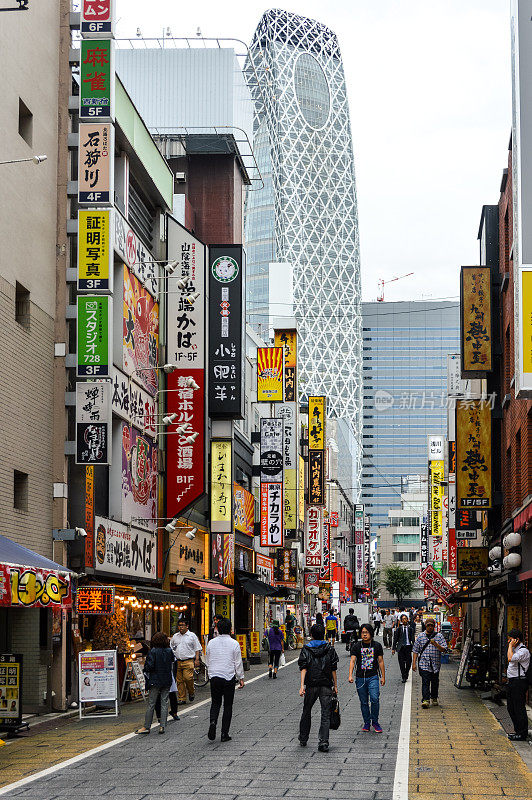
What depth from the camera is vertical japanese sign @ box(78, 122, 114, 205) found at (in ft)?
78.1

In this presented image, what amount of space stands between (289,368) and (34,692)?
134 ft

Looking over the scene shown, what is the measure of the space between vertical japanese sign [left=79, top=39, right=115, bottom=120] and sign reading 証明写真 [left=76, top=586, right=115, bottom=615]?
988 cm

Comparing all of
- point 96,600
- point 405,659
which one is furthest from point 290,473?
point 96,600

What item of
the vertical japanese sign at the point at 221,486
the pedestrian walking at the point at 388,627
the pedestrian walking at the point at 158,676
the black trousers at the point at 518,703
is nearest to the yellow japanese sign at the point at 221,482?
the vertical japanese sign at the point at 221,486

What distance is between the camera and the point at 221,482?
39.8 metres

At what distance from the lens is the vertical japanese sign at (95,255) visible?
23.8 meters

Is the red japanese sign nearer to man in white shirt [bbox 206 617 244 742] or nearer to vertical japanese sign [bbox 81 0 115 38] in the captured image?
man in white shirt [bbox 206 617 244 742]

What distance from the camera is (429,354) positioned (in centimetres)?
19250

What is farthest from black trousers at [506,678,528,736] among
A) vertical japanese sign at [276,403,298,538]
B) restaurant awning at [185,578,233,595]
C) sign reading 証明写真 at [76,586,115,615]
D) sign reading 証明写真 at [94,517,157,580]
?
vertical japanese sign at [276,403,298,538]

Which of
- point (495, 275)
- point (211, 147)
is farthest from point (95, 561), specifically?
point (211, 147)

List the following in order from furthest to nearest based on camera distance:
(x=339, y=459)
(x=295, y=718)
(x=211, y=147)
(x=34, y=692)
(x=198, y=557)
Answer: (x=339, y=459) → (x=211, y=147) → (x=198, y=557) → (x=34, y=692) → (x=295, y=718)

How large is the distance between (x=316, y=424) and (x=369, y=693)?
5300cm

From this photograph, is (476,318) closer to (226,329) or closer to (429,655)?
(429,655)

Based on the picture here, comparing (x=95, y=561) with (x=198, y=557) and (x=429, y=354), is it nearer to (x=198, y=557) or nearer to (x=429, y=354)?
(x=198, y=557)
